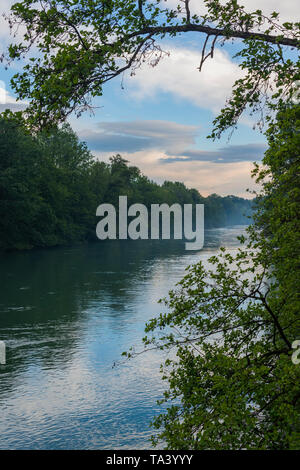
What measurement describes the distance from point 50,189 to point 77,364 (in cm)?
4969

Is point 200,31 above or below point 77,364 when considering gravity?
above

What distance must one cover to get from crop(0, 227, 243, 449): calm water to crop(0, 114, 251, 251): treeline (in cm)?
1200

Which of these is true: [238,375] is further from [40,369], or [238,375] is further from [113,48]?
[40,369]

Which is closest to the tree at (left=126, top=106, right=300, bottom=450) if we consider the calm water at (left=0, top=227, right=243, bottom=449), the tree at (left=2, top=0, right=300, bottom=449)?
the tree at (left=2, top=0, right=300, bottom=449)

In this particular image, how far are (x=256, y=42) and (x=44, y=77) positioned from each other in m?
3.25

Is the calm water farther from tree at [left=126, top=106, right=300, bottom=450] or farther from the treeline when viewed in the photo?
the treeline

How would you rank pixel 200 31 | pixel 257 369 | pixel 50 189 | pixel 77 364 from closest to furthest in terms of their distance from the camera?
pixel 257 369 < pixel 200 31 < pixel 77 364 < pixel 50 189

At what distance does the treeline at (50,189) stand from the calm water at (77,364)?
12004 millimetres

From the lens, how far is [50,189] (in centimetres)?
6425

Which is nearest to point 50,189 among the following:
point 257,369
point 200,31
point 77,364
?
point 77,364

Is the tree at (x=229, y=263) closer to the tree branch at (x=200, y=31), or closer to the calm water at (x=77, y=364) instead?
the tree branch at (x=200, y=31)

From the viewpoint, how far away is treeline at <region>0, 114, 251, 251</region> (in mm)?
51344

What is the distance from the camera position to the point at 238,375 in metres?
5.63

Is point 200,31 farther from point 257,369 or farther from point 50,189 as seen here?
point 50,189
